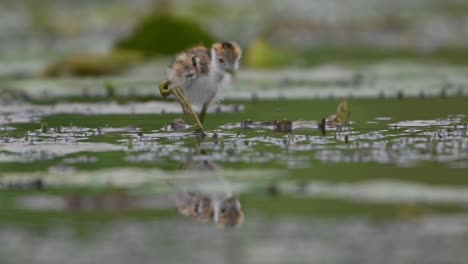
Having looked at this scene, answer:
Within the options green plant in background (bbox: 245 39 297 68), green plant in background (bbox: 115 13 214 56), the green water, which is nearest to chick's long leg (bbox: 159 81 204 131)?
the green water

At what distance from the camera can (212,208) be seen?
574cm

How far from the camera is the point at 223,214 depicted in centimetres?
558

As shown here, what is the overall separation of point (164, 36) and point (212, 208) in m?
10.8

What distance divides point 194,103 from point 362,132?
1239mm

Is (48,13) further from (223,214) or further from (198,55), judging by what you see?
(223,214)

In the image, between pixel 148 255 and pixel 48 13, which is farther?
pixel 48 13

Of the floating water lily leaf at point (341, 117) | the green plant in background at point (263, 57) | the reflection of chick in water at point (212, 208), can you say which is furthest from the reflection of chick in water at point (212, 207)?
the green plant in background at point (263, 57)

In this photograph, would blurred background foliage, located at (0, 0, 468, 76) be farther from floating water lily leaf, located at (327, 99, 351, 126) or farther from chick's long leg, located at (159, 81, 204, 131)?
chick's long leg, located at (159, 81, 204, 131)

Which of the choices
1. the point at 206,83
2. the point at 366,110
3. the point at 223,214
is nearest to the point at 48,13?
the point at 366,110

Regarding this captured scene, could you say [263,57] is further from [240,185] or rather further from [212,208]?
[212,208]

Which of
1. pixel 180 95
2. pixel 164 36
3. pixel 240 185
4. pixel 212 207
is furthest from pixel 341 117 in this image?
pixel 164 36

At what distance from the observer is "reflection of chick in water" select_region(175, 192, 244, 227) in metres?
5.49

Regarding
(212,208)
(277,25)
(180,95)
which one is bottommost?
(212,208)

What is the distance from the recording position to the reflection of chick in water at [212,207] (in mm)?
5492
